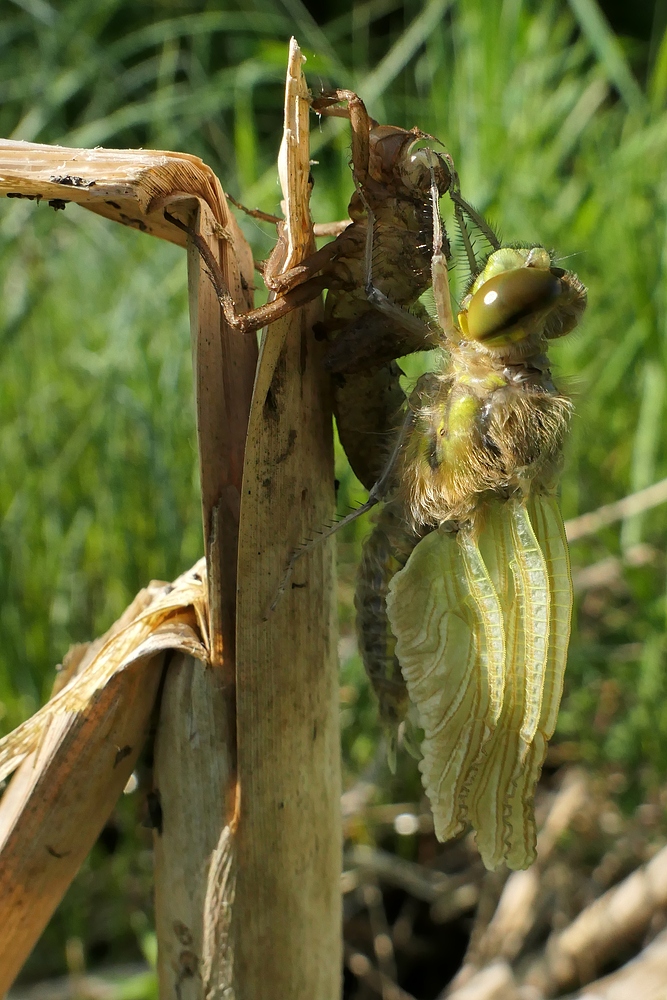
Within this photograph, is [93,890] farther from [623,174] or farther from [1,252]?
[623,174]

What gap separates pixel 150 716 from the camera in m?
1.26

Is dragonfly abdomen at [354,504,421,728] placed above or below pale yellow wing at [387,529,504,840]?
above

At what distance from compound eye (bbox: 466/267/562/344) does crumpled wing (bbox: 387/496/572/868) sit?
289mm

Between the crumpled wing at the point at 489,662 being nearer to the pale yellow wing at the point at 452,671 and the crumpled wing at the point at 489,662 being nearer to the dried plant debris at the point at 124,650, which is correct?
the pale yellow wing at the point at 452,671

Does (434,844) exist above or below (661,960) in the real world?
above

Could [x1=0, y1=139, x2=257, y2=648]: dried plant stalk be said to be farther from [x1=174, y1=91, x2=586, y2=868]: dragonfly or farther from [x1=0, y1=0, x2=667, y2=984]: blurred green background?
[x1=0, y1=0, x2=667, y2=984]: blurred green background

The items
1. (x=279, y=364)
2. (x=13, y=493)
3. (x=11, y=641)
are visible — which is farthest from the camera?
(x=13, y=493)

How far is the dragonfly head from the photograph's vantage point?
1.36m

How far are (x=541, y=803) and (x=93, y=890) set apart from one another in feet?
4.16

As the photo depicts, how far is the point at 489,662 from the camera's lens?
56.3 inches

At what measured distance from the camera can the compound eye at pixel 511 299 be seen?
1359 millimetres

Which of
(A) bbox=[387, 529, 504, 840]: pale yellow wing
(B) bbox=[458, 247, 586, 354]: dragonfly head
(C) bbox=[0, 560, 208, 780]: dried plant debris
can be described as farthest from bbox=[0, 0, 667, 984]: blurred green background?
(C) bbox=[0, 560, 208, 780]: dried plant debris

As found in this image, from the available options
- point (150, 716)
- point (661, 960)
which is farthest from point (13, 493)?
point (661, 960)

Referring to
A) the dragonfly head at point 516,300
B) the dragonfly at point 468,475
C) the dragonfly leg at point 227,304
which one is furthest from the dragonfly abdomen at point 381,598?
the dragonfly leg at point 227,304
